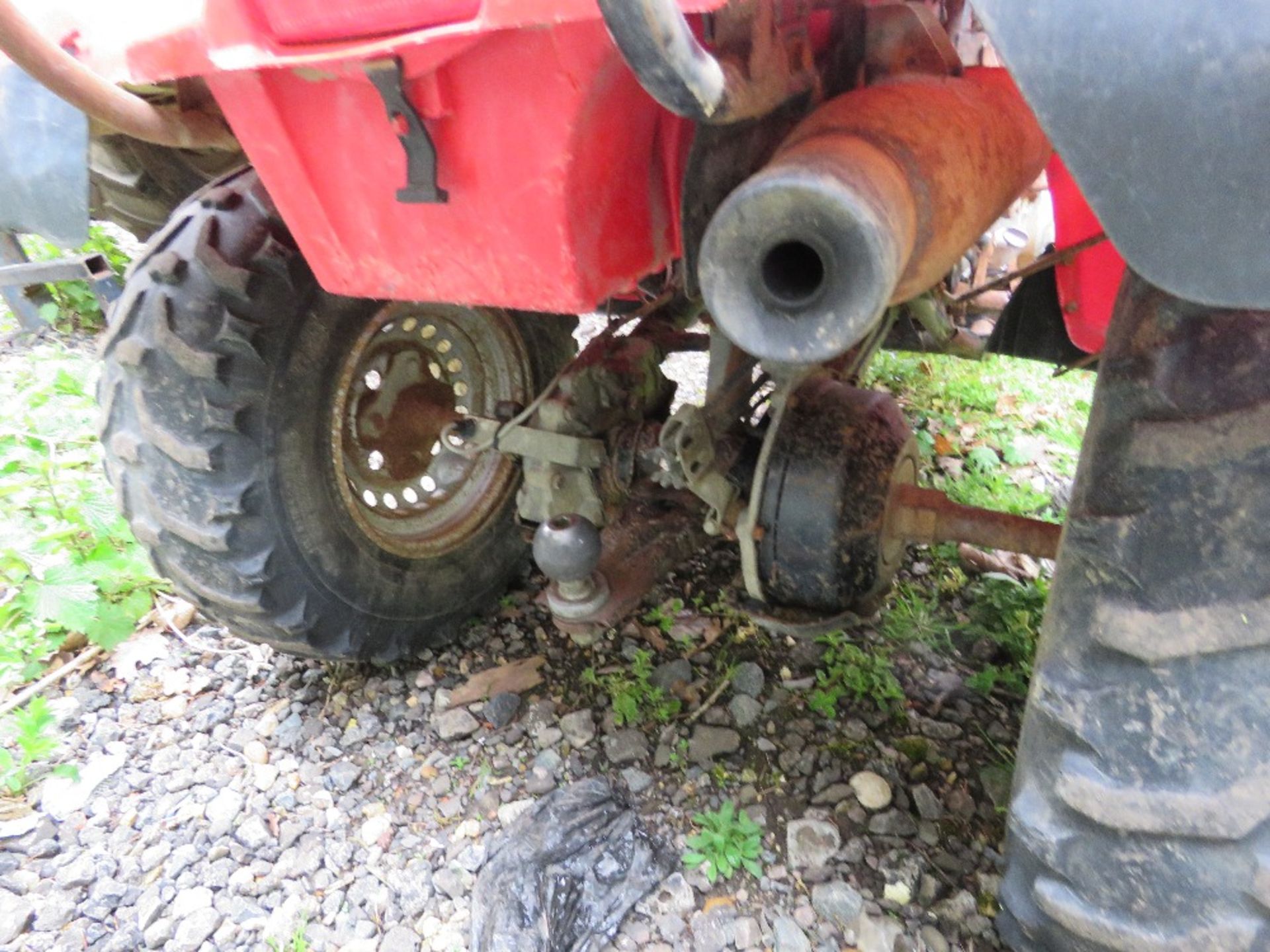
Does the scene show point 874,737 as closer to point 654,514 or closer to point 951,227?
point 654,514

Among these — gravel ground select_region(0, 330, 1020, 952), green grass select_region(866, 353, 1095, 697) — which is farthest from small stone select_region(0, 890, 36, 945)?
green grass select_region(866, 353, 1095, 697)

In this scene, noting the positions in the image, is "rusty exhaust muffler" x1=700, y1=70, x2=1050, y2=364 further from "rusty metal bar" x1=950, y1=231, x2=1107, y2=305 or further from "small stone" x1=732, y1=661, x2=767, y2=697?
"small stone" x1=732, y1=661, x2=767, y2=697

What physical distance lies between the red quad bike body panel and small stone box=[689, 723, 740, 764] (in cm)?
109

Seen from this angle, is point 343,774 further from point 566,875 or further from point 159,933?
point 566,875

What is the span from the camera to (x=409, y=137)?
94 centimetres

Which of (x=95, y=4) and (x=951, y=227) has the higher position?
(x=95, y=4)

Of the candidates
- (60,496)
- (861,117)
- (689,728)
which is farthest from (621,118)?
(60,496)

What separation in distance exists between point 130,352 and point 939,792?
1729 mm

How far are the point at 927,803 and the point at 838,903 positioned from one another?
28cm

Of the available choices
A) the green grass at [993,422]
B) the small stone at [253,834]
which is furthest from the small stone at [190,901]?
the green grass at [993,422]

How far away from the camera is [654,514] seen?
1.90 meters

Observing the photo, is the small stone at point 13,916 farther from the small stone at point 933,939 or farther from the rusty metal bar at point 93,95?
the small stone at point 933,939

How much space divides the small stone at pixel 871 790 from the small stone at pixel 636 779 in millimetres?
412

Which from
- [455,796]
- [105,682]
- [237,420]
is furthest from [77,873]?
[237,420]
